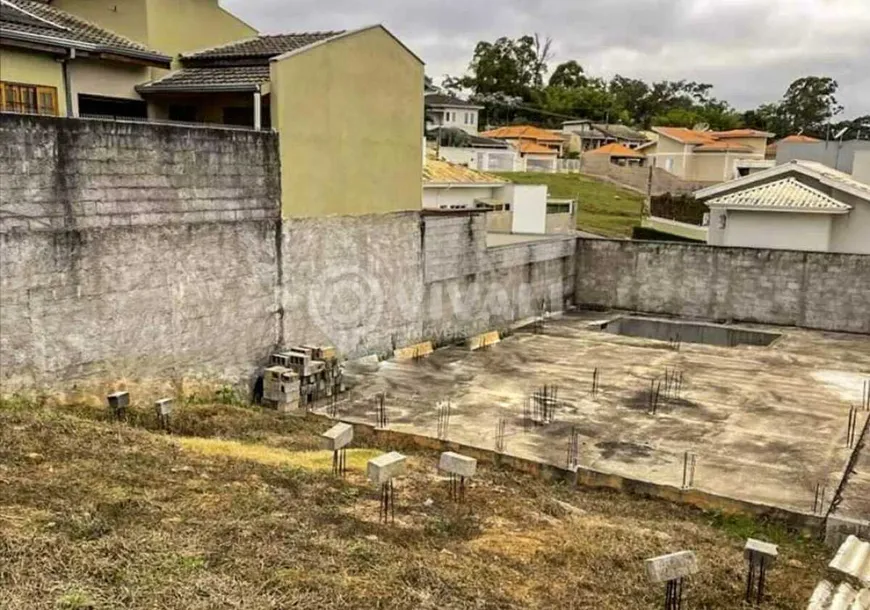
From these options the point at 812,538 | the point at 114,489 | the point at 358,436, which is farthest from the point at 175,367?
the point at 812,538

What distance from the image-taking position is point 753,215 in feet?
66.5

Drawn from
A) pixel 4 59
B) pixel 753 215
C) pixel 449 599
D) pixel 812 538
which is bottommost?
pixel 812 538

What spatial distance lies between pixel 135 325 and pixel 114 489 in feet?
13.1

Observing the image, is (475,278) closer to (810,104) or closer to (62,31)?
(62,31)

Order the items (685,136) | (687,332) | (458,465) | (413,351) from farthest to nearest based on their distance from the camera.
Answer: (685,136) → (687,332) → (413,351) → (458,465)

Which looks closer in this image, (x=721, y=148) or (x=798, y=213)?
(x=798, y=213)

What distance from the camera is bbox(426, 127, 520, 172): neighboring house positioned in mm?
40781

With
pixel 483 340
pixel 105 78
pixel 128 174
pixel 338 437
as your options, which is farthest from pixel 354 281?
pixel 338 437

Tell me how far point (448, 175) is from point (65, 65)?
12.8m

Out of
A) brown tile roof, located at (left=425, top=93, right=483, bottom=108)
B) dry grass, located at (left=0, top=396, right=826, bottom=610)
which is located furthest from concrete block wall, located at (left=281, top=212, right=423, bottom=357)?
brown tile roof, located at (left=425, top=93, right=483, bottom=108)

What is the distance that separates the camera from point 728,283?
1870 cm

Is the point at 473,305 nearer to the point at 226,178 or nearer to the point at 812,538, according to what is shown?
the point at 226,178

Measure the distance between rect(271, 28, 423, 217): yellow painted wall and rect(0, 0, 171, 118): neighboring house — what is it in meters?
2.45

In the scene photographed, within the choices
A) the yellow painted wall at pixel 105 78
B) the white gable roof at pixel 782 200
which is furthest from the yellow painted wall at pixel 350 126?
the white gable roof at pixel 782 200
